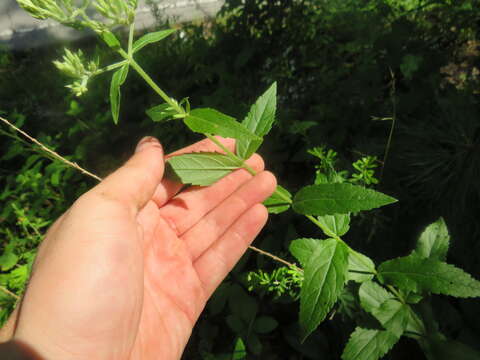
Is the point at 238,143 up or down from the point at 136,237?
up

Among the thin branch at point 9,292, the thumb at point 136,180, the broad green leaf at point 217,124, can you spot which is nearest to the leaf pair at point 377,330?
the broad green leaf at point 217,124

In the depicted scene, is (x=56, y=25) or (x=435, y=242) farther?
(x=56, y=25)

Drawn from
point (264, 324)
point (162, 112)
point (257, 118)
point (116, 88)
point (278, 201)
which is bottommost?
point (264, 324)

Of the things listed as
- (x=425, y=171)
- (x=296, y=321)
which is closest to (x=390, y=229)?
(x=425, y=171)

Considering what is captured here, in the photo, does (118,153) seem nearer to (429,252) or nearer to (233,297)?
(233,297)

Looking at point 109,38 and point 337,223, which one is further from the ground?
point 109,38

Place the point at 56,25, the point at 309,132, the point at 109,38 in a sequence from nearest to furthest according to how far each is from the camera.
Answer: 1. the point at 109,38
2. the point at 309,132
3. the point at 56,25

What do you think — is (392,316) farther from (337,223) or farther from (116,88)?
(116,88)

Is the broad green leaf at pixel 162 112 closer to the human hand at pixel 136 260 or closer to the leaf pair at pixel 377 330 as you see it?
the human hand at pixel 136 260

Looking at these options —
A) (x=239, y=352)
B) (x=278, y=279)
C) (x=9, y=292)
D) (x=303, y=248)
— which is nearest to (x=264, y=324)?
(x=239, y=352)
